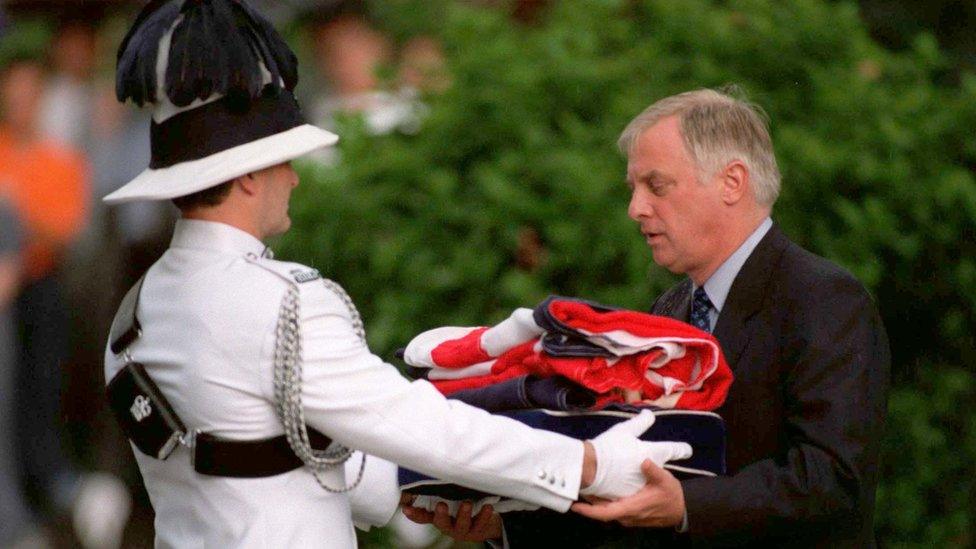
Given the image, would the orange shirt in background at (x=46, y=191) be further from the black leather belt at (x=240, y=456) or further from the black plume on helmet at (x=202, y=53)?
the black leather belt at (x=240, y=456)

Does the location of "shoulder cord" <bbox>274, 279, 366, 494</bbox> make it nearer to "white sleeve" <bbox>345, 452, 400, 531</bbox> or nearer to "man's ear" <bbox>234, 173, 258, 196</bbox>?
"man's ear" <bbox>234, 173, 258, 196</bbox>

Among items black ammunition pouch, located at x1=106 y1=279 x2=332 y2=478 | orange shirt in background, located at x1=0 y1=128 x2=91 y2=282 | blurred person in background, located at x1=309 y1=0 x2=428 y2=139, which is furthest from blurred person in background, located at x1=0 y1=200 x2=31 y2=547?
black ammunition pouch, located at x1=106 y1=279 x2=332 y2=478

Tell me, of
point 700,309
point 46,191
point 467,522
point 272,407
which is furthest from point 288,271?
point 46,191

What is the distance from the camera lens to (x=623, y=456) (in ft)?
11.6

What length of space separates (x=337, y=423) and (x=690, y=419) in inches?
28.3

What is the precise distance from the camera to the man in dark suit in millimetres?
3578

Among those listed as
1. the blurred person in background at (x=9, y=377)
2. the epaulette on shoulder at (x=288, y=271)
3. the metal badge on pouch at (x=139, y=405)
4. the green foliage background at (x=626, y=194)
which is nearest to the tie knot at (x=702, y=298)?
the epaulette on shoulder at (x=288, y=271)

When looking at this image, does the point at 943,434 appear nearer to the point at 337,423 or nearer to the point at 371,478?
the point at 371,478

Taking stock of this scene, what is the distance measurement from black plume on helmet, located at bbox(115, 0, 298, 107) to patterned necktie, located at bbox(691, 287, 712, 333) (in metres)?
1.04

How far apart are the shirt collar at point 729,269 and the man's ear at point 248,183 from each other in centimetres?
103

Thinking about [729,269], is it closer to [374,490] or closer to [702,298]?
[702,298]

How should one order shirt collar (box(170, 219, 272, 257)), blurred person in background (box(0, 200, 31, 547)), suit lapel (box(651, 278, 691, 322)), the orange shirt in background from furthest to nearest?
1. the orange shirt in background
2. blurred person in background (box(0, 200, 31, 547))
3. suit lapel (box(651, 278, 691, 322))
4. shirt collar (box(170, 219, 272, 257))

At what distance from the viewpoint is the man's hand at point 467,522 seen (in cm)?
394

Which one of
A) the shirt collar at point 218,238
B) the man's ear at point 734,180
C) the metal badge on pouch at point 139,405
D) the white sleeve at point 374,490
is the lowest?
the white sleeve at point 374,490
